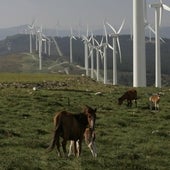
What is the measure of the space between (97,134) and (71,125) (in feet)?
20.6

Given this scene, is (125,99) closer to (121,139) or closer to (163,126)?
(163,126)

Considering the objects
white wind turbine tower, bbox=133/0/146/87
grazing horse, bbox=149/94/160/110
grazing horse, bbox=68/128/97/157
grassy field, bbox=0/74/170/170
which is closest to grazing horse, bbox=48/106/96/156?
grazing horse, bbox=68/128/97/157

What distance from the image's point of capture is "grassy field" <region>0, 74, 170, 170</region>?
47.6 ft

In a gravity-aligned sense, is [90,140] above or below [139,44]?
below

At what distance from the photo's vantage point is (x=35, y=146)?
58.1 ft

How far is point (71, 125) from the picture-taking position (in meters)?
14.8

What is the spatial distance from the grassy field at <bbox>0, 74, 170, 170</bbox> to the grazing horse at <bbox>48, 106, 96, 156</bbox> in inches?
24.6

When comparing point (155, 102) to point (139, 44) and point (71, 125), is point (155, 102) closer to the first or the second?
point (71, 125)

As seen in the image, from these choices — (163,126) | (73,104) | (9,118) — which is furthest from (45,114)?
(163,126)

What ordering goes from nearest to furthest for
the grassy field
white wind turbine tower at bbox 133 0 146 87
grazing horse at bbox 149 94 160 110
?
the grassy field, grazing horse at bbox 149 94 160 110, white wind turbine tower at bbox 133 0 146 87

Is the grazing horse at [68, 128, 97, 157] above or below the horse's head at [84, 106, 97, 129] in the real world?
below

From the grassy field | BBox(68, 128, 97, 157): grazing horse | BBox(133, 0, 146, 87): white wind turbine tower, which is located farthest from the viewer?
BBox(133, 0, 146, 87): white wind turbine tower

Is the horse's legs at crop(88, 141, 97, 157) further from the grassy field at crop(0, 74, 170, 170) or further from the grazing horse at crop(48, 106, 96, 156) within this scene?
the grazing horse at crop(48, 106, 96, 156)

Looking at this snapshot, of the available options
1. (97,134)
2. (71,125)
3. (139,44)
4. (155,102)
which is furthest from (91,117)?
(139,44)
